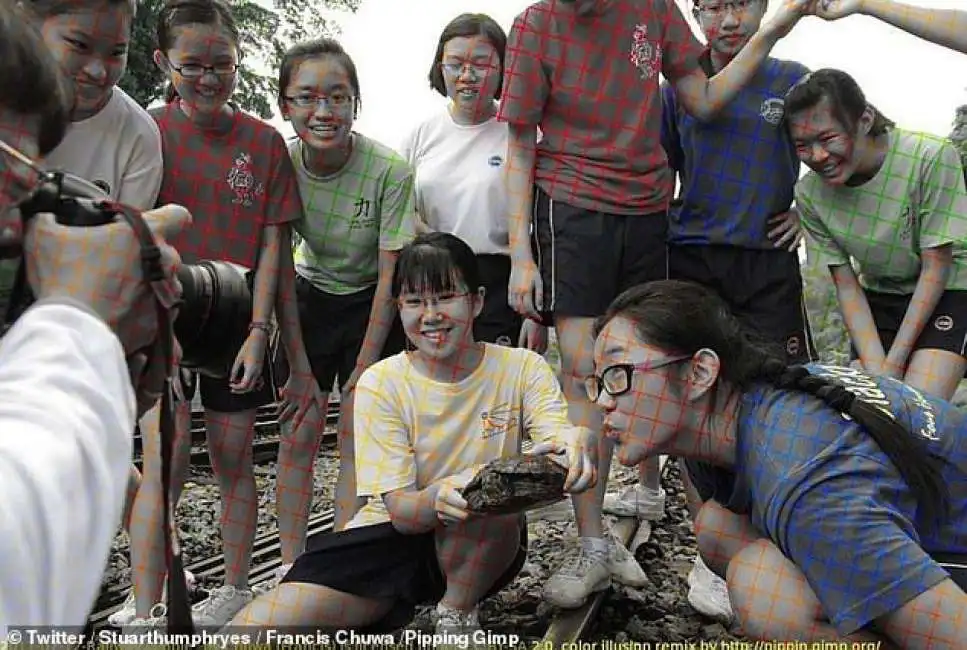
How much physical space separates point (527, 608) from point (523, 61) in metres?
1.64

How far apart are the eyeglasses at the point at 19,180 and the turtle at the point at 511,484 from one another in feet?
4.95

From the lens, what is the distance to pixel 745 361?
2.29 metres

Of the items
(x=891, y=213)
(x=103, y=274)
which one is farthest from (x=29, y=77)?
(x=891, y=213)

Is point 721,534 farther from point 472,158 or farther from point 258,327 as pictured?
point 472,158

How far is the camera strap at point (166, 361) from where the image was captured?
112 centimetres

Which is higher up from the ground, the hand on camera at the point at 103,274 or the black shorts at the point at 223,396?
the hand on camera at the point at 103,274

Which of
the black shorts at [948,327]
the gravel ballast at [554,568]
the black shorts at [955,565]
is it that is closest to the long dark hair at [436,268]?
the gravel ballast at [554,568]

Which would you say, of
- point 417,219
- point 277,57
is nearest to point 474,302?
point 417,219

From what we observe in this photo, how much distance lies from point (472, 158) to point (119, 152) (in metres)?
1.21

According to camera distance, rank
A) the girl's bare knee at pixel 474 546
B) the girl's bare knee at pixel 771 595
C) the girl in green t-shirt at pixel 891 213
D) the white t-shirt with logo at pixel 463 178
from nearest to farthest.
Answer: the girl's bare knee at pixel 771 595 < the girl's bare knee at pixel 474 546 < the girl in green t-shirt at pixel 891 213 < the white t-shirt with logo at pixel 463 178

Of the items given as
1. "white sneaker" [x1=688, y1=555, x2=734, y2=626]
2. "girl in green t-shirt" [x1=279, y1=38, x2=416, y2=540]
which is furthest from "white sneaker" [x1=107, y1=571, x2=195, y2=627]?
"white sneaker" [x1=688, y1=555, x2=734, y2=626]

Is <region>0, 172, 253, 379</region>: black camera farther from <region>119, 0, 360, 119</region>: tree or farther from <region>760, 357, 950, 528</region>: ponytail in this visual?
<region>119, 0, 360, 119</region>: tree

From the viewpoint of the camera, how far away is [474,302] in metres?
2.85

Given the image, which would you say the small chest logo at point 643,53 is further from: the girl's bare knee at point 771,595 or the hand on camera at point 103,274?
the hand on camera at point 103,274
